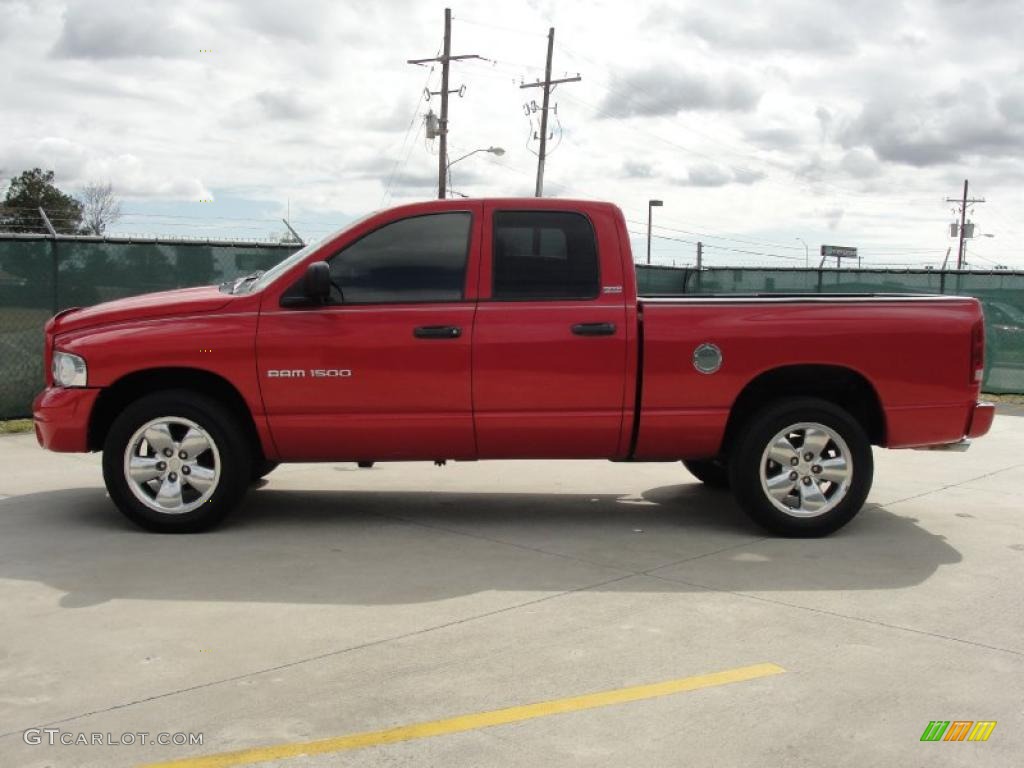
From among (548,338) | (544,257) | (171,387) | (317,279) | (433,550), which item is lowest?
(433,550)

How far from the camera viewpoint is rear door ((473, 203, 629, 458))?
6414 millimetres

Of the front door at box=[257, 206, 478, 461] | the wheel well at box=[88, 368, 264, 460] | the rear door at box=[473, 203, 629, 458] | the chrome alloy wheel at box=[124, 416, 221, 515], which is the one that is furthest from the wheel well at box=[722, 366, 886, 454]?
the chrome alloy wheel at box=[124, 416, 221, 515]

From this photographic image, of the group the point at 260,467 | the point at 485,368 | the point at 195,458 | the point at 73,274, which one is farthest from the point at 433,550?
the point at 73,274

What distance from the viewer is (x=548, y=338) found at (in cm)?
641

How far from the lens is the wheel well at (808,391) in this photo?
6.65 meters

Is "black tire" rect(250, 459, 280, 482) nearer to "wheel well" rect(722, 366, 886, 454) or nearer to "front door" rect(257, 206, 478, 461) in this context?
"front door" rect(257, 206, 478, 461)

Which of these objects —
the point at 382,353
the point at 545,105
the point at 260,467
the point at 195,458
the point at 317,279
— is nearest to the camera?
the point at 317,279

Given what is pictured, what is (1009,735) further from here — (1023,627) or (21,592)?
(21,592)

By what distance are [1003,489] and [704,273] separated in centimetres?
997

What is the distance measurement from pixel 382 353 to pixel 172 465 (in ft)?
4.72

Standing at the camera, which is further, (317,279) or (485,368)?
(485,368)

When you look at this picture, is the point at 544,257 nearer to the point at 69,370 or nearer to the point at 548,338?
the point at 548,338

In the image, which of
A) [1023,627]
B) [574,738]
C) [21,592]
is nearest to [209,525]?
[21,592]

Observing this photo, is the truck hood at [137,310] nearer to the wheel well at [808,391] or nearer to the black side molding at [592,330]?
the black side molding at [592,330]
